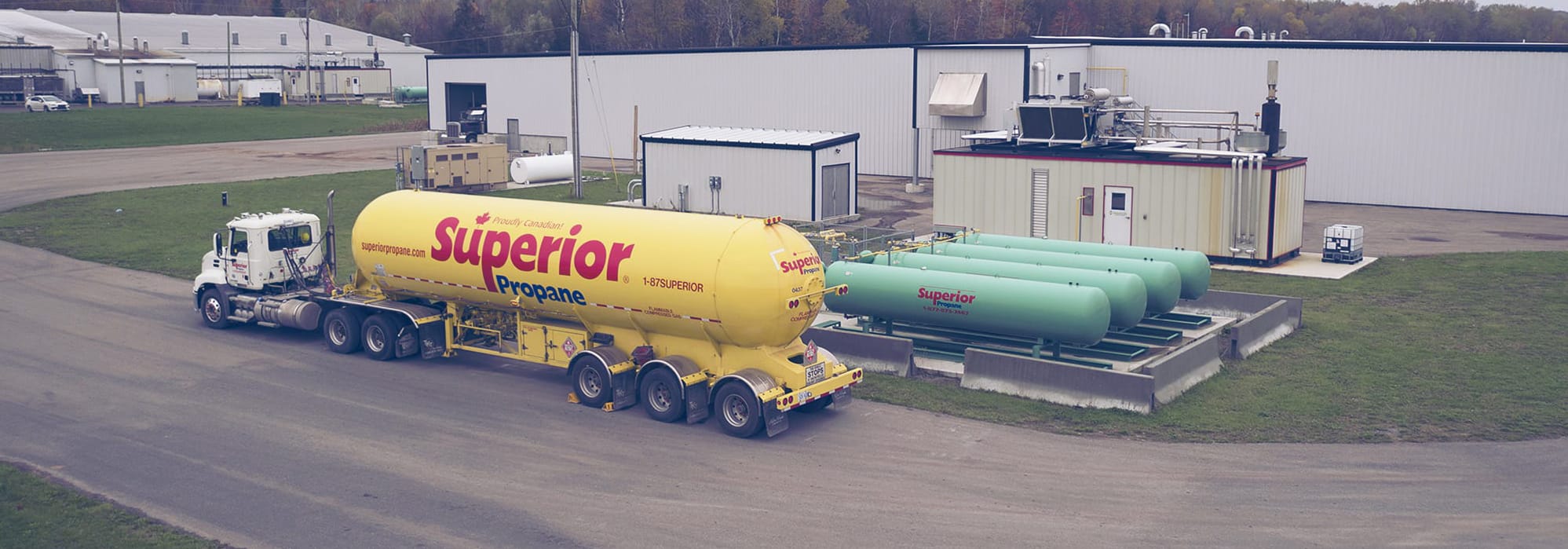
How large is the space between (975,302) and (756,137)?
2363 cm

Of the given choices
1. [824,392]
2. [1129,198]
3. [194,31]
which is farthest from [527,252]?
[194,31]

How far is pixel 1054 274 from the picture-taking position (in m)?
24.3

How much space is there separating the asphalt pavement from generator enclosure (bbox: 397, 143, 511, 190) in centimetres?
2658

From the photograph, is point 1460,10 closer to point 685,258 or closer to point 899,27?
point 899,27

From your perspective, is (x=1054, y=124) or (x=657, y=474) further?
(x=1054, y=124)

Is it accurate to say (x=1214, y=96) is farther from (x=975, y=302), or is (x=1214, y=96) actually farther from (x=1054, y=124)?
(x=975, y=302)

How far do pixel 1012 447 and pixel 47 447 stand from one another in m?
14.0

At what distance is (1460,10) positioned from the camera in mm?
141000

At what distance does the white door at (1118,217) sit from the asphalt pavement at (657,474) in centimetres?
1701

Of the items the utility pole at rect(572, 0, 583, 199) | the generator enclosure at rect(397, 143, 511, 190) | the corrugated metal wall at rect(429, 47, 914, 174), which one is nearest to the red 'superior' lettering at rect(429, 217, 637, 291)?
the utility pole at rect(572, 0, 583, 199)

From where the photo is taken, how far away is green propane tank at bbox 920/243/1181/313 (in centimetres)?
2503

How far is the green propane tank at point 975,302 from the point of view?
22219mm

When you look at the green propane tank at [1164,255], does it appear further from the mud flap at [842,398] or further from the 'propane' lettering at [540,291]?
the 'propane' lettering at [540,291]

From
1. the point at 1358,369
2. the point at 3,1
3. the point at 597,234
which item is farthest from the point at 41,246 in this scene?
the point at 3,1
